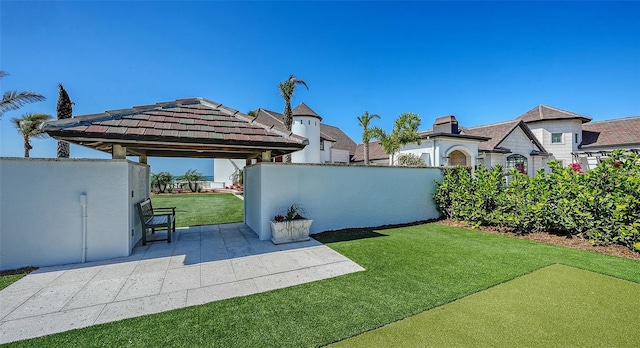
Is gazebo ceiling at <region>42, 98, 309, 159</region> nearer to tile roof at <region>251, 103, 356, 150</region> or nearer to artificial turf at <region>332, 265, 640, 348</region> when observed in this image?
artificial turf at <region>332, 265, 640, 348</region>

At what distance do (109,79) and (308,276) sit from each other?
14.3m

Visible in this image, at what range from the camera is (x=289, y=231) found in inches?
300

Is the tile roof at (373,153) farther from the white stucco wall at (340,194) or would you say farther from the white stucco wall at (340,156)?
the white stucco wall at (340,194)

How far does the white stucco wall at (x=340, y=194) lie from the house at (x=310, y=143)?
10.7m

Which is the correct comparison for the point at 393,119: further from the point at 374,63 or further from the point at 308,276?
the point at 308,276

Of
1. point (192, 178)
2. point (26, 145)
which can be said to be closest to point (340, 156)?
point (192, 178)

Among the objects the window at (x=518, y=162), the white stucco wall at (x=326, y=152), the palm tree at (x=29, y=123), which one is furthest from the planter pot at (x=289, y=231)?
the window at (x=518, y=162)

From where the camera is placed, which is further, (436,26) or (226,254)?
(436,26)

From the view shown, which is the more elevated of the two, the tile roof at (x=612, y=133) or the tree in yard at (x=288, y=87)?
the tree in yard at (x=288, y=87)

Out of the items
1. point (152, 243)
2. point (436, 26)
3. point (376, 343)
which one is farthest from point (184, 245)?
point (436, 26)

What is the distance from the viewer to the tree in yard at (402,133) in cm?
2358

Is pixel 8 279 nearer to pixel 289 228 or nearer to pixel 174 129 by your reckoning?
pixel 174 129

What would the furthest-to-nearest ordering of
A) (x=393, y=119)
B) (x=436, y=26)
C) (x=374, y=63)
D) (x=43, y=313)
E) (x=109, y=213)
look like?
(x=393, y=119) → (x=374, y=63) → (x=436, y=26) → (x=109, y=213) → (x=43, y=313)

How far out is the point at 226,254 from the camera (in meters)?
6.53
